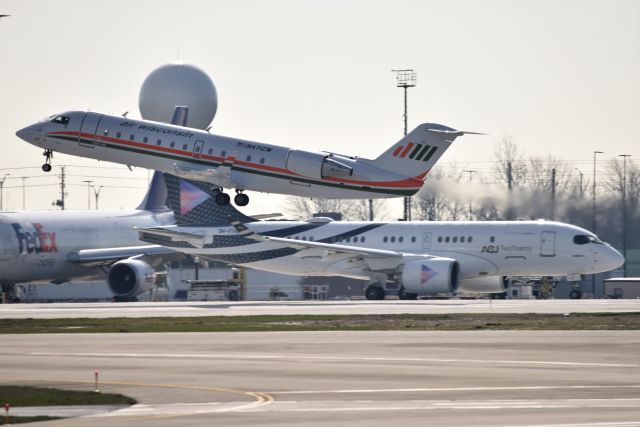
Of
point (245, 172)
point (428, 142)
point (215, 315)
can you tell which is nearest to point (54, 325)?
point (215, 315)

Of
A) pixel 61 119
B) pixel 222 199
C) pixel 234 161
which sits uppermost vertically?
pixel 61 119

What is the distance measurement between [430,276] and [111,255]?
26998 mm

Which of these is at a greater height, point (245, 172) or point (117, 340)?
point (245, 172)

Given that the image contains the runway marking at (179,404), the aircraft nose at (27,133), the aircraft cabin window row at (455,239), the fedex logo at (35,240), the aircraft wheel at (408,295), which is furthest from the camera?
A: the fedex logo at (35,240)

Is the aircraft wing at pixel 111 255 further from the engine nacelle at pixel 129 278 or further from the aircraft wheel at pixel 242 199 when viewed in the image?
the aircraft wheel at pixel 242 199

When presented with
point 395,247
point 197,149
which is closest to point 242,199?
point 197,149

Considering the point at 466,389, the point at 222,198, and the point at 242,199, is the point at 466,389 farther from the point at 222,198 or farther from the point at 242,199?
the point at 222,198

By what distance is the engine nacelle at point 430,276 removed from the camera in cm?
7438

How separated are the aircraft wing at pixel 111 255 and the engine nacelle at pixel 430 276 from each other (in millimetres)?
21388

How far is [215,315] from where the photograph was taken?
58.9 metres

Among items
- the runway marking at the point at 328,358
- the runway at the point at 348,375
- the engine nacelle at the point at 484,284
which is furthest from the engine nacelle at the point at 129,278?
the runway marking at the point at 328,358

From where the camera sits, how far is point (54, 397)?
27.1 meters

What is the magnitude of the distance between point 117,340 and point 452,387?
17.7 metres

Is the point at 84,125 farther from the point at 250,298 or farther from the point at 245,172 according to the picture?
the point at 250,298
